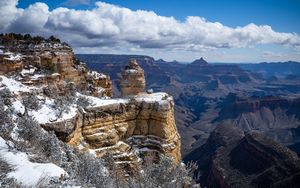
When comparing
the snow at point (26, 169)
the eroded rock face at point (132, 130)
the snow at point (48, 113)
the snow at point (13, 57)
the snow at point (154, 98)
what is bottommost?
the eroded rock face at point (132, 130)

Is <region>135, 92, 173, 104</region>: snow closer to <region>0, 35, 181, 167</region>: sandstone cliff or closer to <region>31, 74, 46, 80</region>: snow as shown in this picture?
<region>0, 35, 181, 167</region>: sandstone cliff

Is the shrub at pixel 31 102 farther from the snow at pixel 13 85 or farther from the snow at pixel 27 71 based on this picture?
the snow at pixel 27 71

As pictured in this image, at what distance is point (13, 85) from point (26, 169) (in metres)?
14.5

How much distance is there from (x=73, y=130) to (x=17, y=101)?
4.42m

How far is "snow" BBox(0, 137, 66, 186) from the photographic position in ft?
41.3

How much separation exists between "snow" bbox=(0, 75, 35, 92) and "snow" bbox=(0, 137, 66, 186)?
1156 cm

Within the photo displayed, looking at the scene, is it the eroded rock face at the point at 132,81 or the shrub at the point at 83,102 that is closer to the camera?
the shrub at the point at 83,102

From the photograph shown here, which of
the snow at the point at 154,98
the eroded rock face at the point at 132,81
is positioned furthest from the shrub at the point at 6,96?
the eroded rock face at the point at 132,81

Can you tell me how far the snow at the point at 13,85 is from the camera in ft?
84.6

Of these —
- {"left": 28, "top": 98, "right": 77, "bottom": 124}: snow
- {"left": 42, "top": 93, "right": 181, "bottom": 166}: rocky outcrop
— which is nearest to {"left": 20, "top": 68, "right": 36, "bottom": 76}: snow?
{"left": 28, "top": 98, "right": 77, "bottom": 124}: snow

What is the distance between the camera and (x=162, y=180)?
17.9 metres

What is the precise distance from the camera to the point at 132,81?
33.1 m

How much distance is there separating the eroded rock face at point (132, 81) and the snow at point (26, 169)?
18.3 metres

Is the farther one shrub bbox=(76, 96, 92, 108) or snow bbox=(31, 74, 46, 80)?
snow bbox=(31, 74, 46, 80)
